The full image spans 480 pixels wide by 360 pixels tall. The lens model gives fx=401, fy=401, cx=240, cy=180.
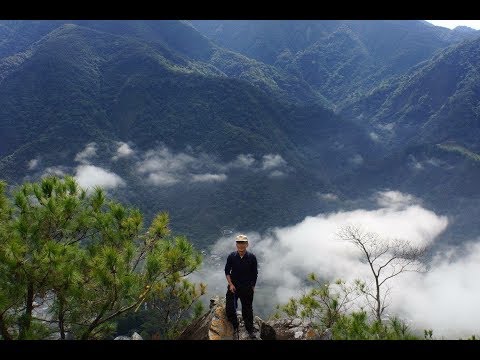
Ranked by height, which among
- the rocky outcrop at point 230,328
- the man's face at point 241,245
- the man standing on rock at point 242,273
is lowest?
the rocky outcrop at point 230,328

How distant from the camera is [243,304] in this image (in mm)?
7199

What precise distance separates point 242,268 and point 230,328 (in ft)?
5.60

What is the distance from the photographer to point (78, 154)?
650 feet

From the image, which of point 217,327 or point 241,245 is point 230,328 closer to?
point 217,327

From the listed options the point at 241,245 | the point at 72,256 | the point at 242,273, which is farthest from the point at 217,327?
the point at 72,256

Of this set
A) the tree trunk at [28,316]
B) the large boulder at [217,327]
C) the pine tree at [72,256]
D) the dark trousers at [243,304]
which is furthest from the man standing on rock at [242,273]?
the tree trunk at [28,316]

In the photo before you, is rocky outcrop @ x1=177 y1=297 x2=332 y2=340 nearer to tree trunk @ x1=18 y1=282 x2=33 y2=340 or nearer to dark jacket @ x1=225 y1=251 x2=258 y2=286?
dark jacket @ x1=225 y1=251 x2=258 y2=286

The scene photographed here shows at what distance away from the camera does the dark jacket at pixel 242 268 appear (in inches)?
270

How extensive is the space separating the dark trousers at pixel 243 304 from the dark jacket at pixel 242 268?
0.14 m

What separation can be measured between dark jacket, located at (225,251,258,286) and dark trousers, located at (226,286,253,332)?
14cm

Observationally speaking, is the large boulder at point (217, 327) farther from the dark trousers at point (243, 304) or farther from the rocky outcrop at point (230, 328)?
the dark trousers at point (243, 304)
